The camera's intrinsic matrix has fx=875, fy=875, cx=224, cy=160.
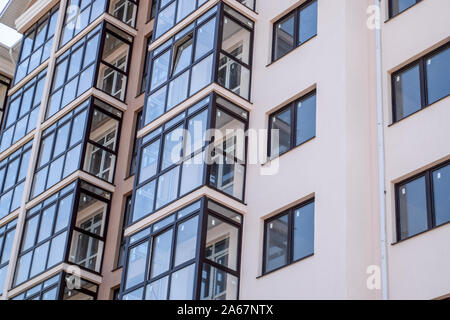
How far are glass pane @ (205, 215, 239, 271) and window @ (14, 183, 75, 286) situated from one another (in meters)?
5.86

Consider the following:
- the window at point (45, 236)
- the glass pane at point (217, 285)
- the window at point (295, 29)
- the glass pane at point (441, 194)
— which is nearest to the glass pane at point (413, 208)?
the glass pane at point (441, 194)

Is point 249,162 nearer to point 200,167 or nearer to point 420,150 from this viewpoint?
point 200,167

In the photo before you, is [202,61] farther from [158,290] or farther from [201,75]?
[158,290]

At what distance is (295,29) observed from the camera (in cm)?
2270

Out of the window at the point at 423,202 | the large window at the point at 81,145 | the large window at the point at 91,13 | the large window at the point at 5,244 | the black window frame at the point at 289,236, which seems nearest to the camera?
the window at the point at 423,202

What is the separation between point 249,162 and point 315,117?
2.03 metres

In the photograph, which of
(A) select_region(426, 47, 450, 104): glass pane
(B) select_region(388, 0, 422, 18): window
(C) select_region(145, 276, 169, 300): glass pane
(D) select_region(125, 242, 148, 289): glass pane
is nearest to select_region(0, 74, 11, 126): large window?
(D) select_region(125, 242, 148, 289): glass pane

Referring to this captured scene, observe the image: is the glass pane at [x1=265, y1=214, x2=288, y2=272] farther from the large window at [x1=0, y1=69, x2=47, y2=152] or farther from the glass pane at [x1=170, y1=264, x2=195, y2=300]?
the large window at [x1=0, y1=69, x2=47, y2=152]

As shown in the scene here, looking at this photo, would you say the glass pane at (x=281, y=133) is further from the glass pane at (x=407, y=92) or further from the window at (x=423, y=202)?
the window at (x=423, y=202)

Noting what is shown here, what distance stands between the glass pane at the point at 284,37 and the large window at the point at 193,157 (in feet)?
6.59

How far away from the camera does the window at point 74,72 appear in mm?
27859

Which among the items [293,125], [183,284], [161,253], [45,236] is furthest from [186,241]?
[45,236]

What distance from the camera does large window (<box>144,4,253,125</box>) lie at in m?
22.6
